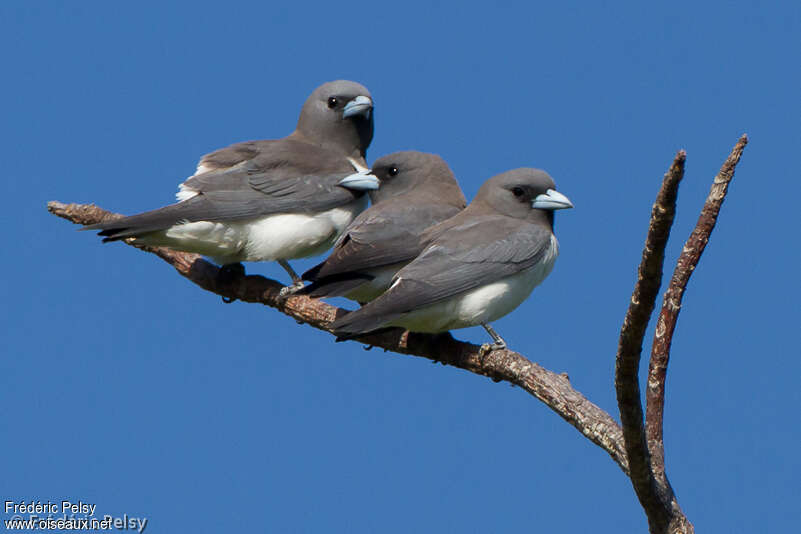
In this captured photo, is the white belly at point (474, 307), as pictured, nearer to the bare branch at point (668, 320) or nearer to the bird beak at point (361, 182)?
the bare branch at point (668, 320)

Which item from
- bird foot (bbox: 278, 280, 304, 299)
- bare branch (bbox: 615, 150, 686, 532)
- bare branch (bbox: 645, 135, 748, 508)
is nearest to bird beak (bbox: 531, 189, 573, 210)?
bare branch (bbox: 645, 135, 748, 508)

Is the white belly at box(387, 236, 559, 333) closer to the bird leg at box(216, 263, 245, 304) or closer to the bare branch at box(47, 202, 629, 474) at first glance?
the bare branch at box(47, 202, 629, 474)

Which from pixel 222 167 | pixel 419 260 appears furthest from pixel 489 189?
pixel 222 167

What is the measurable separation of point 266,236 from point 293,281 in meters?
0.45

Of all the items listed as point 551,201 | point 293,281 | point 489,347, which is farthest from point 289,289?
point 551,201

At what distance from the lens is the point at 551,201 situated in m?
7.04

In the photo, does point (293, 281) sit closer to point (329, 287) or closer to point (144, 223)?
point (144, 223)

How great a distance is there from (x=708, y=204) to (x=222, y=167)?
424cm

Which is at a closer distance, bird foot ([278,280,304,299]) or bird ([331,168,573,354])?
bird ([331,168,573,354])

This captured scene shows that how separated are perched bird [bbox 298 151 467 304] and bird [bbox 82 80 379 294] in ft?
0.94

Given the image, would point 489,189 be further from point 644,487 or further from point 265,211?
point 644,487

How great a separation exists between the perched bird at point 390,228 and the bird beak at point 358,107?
2.48 feet

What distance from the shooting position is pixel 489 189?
23.7 feet

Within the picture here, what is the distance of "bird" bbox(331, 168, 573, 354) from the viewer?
19.9ft
